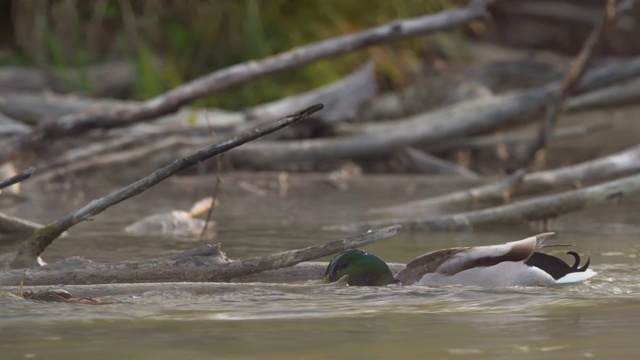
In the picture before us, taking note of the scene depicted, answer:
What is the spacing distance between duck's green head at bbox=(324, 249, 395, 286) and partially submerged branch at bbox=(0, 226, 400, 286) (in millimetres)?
226

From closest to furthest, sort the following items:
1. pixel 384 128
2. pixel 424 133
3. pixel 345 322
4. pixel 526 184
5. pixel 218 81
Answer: pixel 345 322 → pixel 526 184 → pixel 218 81 → pixel 424 133 → pixel 384 128

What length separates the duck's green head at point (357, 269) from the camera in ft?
14.4

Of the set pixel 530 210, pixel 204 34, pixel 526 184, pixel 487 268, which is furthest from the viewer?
pixel 204 34

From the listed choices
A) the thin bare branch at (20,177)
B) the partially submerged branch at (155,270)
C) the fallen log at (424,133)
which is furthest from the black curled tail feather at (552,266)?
the fallen log at (424,133)

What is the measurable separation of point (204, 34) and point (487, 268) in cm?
785

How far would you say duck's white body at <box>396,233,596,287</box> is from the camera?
430 cm

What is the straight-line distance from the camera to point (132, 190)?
4.21 metres

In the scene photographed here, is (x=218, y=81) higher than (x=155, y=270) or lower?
higher

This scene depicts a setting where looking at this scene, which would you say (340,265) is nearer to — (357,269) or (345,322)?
(357,269)

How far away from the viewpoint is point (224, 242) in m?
6.25

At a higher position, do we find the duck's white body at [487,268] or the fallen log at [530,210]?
the fallen log at [530,210]

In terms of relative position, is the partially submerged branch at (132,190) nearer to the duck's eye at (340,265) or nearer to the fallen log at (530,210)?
the duck's eye at (340,265)

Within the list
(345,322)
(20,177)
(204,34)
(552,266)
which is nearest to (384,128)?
(204,34)

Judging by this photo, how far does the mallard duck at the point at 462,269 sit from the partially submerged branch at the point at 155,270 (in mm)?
272
